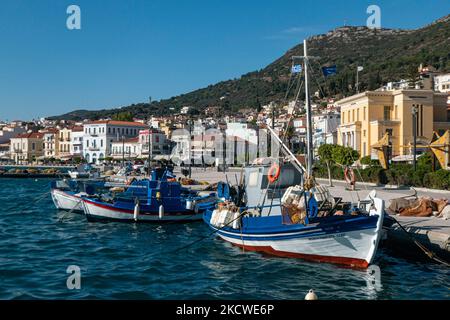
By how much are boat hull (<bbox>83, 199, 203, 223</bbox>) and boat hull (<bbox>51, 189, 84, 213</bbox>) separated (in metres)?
2.37

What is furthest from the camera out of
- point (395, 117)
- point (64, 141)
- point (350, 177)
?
point (64, 141)

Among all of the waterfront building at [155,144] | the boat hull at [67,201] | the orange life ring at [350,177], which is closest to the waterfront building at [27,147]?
the waterfront building at [155,144]

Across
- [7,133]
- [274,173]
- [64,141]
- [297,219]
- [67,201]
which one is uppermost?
[7,133]

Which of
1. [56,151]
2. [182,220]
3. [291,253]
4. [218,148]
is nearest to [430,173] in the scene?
[182,220]

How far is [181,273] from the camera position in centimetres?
1489

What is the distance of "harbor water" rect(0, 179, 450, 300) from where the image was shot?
1271cm

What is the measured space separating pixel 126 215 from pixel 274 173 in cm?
1054

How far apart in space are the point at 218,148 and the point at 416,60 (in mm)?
73599

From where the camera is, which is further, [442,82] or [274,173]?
[442,82]

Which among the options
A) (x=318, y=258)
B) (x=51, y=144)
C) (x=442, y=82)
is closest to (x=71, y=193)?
(x=318, y=258)

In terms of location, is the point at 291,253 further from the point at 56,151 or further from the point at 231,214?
the point at 56,151

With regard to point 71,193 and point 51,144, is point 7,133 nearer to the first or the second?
point 51,144

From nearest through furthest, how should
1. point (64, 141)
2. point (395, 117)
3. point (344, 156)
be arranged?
1. point (344, 156)
2. point (395, 117)
3. point (64, 141)

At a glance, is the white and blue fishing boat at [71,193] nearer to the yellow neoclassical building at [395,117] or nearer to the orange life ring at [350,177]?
the orange life ring at [350,177]
